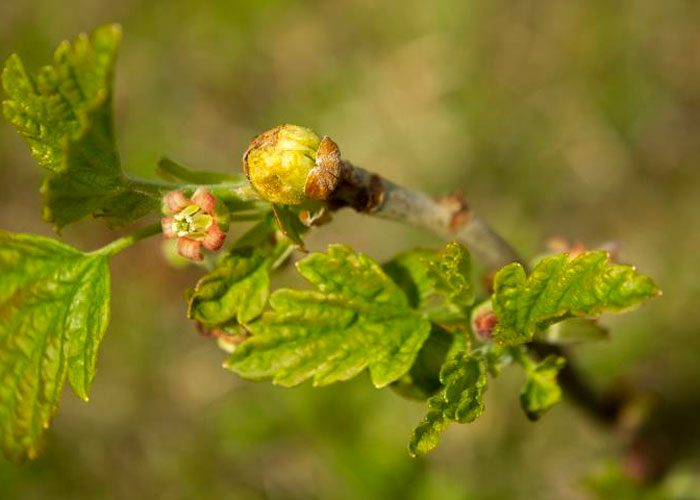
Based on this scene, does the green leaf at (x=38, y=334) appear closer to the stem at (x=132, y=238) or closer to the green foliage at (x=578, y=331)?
the stem at (x=132, y=238)

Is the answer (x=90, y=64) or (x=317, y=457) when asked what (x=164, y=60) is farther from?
(x=90, y=64)

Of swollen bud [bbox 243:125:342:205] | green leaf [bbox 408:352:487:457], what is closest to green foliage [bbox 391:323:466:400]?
green leaf [bbox 408:352:487:457]

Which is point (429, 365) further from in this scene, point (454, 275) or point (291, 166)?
point (291, 166)

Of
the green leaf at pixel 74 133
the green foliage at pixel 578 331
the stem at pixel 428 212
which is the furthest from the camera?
the green foliage at pixel 578 331

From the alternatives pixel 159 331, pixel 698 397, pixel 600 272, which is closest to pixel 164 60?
pixel 159 331

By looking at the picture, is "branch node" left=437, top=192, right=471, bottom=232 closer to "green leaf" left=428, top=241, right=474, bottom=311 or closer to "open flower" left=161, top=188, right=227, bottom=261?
"green leaf" left=428, top=241, right=474, bottom=311

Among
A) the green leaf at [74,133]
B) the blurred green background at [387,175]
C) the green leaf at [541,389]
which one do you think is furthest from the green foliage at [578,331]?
the blurred green background at [387,175]

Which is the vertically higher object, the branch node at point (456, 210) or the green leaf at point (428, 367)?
the branch node at point (456, 210)

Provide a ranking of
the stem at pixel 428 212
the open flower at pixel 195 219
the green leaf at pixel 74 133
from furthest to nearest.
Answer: the stem at pixel 428 212, the open flower at pixel 195 219, the green leaf at pixel 74 133
